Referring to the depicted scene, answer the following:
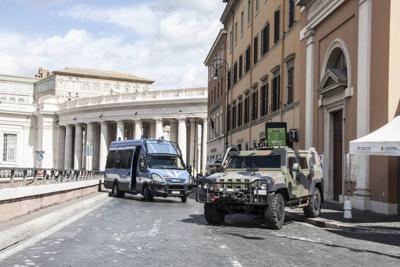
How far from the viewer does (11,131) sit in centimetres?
12000

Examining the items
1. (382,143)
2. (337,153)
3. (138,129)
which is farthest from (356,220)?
(138,129)

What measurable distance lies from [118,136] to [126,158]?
68.9m

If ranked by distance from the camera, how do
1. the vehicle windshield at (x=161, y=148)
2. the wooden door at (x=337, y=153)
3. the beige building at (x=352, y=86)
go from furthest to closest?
the vehicle windshield at (x=161, y=148)
the wooden door at (x=337, y=153)
the beige building at (x=352, y=86)

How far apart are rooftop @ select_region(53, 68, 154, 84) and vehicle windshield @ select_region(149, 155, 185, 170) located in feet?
344

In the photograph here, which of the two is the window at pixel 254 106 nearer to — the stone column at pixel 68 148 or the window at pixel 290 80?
the window at pixel 290 80

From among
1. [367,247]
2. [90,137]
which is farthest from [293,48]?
[90,137]

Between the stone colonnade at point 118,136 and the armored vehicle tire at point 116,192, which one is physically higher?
the stone colonnade at point 118,136

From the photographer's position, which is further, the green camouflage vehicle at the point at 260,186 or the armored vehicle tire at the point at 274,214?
the green camouflage vehicle at the point at 260,186

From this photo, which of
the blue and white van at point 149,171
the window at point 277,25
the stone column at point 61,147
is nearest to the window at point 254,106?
the window at point 277,25

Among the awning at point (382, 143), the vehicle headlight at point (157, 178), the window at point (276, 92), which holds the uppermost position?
the window at point (276, 92)

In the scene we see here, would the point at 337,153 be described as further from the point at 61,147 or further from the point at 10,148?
the point at 10,148

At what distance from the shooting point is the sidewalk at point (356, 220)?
51.2ft

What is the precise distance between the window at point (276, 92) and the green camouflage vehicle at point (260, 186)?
17.4 m

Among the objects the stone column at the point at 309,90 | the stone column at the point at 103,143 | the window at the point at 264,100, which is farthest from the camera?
the stone column at the point at 103,143
